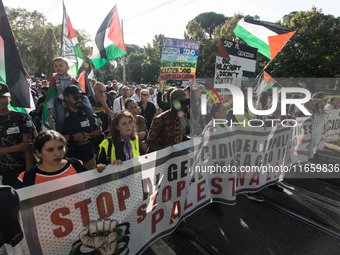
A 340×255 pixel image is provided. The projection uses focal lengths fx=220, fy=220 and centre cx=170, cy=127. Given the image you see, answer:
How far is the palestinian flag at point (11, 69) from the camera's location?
2580mm

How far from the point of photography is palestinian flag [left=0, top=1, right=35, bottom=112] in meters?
2.58

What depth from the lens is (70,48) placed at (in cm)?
552

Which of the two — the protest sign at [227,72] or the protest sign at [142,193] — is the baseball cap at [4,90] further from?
the protest sign at [227,72]

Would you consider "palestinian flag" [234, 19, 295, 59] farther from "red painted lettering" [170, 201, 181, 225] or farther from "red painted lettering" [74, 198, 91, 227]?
"red painted lettering" [74, 198, 91, 227]

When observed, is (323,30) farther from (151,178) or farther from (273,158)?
(151,178)

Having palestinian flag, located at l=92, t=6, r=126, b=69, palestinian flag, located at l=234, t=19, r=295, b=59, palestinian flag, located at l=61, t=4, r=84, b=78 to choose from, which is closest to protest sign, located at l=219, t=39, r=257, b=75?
palestinian flag, located at l=234, t=19, r=295, b=59

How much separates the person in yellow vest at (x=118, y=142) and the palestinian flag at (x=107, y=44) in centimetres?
419

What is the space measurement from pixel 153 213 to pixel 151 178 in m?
0.40

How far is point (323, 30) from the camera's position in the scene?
15781 mm

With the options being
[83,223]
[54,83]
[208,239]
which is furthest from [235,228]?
[54,83]

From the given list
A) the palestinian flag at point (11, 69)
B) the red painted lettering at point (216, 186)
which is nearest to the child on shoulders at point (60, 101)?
the palestinian flag at point (11, 69)

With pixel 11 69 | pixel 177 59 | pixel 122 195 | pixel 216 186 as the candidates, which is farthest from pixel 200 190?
pixel 177 59

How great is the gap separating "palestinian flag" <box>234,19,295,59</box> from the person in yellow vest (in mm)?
4385

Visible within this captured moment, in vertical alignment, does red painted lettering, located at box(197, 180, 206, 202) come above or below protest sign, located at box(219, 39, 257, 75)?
below
